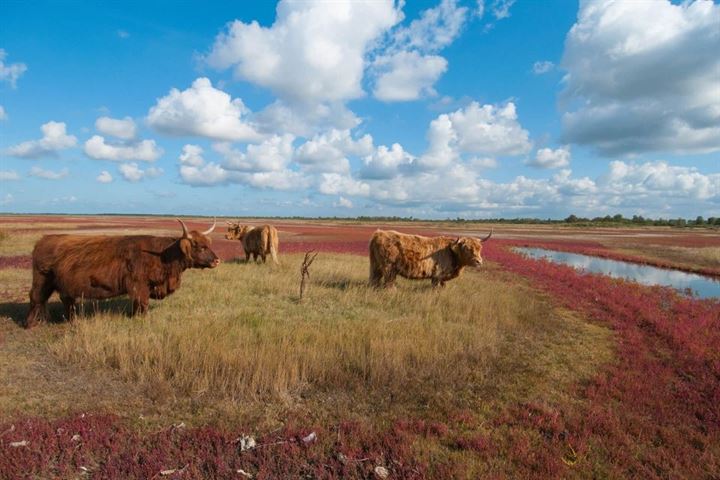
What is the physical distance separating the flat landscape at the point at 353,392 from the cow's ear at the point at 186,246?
1206 millimetres

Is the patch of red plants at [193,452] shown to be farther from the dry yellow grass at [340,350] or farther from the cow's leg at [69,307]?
the cow's leg at [69,307]

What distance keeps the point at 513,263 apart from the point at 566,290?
6.87 meters

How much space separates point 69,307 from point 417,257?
7790 mm

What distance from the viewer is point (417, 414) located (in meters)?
4.80

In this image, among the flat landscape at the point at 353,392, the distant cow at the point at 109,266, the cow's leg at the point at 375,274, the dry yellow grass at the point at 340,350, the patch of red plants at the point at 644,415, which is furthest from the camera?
the cow's leg at the point at 375,274

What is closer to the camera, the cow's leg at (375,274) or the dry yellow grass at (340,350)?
the dry yellow grass at (340,350)

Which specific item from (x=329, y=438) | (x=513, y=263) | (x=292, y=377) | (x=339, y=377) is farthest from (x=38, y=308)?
(x=513, y=263)

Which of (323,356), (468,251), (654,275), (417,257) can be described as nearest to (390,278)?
(417,257)

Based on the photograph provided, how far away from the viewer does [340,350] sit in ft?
21.2

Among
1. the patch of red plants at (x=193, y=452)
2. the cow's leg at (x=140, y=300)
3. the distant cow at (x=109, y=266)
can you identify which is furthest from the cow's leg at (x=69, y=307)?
the patch of red plants at (x=193, y=452)

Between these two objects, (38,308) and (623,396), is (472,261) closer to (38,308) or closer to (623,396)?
(623,396)

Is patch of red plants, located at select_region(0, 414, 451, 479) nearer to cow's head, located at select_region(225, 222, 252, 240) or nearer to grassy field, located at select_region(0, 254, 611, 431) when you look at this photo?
grassy field, located at select_region(0, 254, 611, 431)

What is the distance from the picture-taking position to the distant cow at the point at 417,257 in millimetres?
11242

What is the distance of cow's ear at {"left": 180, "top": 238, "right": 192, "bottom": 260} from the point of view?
810cm
